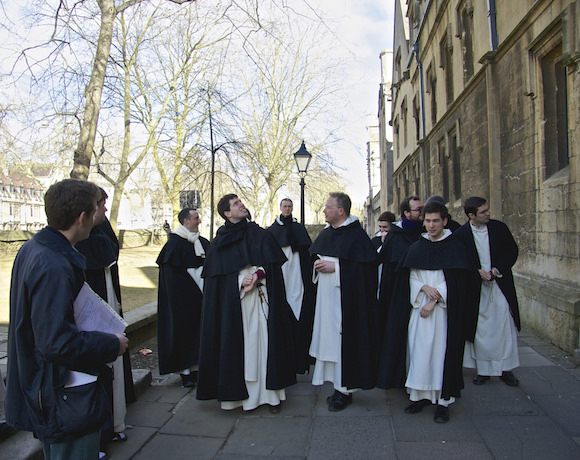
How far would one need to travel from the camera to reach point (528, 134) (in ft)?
25.5

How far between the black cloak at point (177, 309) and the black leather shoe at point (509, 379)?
3.34m

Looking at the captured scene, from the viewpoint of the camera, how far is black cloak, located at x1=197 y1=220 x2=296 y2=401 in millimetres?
4398

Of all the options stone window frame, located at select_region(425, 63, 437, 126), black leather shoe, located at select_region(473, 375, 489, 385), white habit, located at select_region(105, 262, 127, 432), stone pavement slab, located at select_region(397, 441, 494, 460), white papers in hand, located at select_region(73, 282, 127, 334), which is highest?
stone window frame, located at select_region(425, 63, 437, 126)

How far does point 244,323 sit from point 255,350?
0.87ft

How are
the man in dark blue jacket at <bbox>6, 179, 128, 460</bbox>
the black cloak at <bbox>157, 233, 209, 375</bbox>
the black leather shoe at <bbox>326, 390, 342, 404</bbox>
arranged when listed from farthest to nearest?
the black cloak at <bbox>157, 233, 209, 375</bbox> → the black leather shoe at <bbox>326, 390, 342, 404</bbox> → the man in dark blue jacket at <bbox>6, 179, 128, 460</bbox>

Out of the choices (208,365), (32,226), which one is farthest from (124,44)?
(32,226)

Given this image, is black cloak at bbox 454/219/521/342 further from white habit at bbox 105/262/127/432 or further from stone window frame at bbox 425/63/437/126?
stone window frame at bbox 425/63/437/126

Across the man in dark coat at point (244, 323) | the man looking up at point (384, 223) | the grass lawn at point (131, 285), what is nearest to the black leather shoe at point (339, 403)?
the man in dark coat at point (244, 323)

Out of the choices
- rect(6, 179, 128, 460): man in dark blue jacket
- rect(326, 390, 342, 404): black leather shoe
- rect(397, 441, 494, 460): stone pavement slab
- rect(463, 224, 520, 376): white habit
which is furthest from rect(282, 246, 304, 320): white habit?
rect(6, 179, 128, 460): man in dark blue jacket

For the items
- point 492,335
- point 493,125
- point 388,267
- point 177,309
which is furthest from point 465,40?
point 177,309

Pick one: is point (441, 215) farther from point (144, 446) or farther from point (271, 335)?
point (144, 446)

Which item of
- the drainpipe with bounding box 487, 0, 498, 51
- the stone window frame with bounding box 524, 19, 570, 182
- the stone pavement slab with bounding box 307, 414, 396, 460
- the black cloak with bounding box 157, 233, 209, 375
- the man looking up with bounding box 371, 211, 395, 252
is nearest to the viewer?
the stone pavement slab with bounding box 307, 414, 396, 460

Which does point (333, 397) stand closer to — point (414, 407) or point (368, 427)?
point (368, 427)

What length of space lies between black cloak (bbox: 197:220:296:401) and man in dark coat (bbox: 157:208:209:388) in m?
1.00
